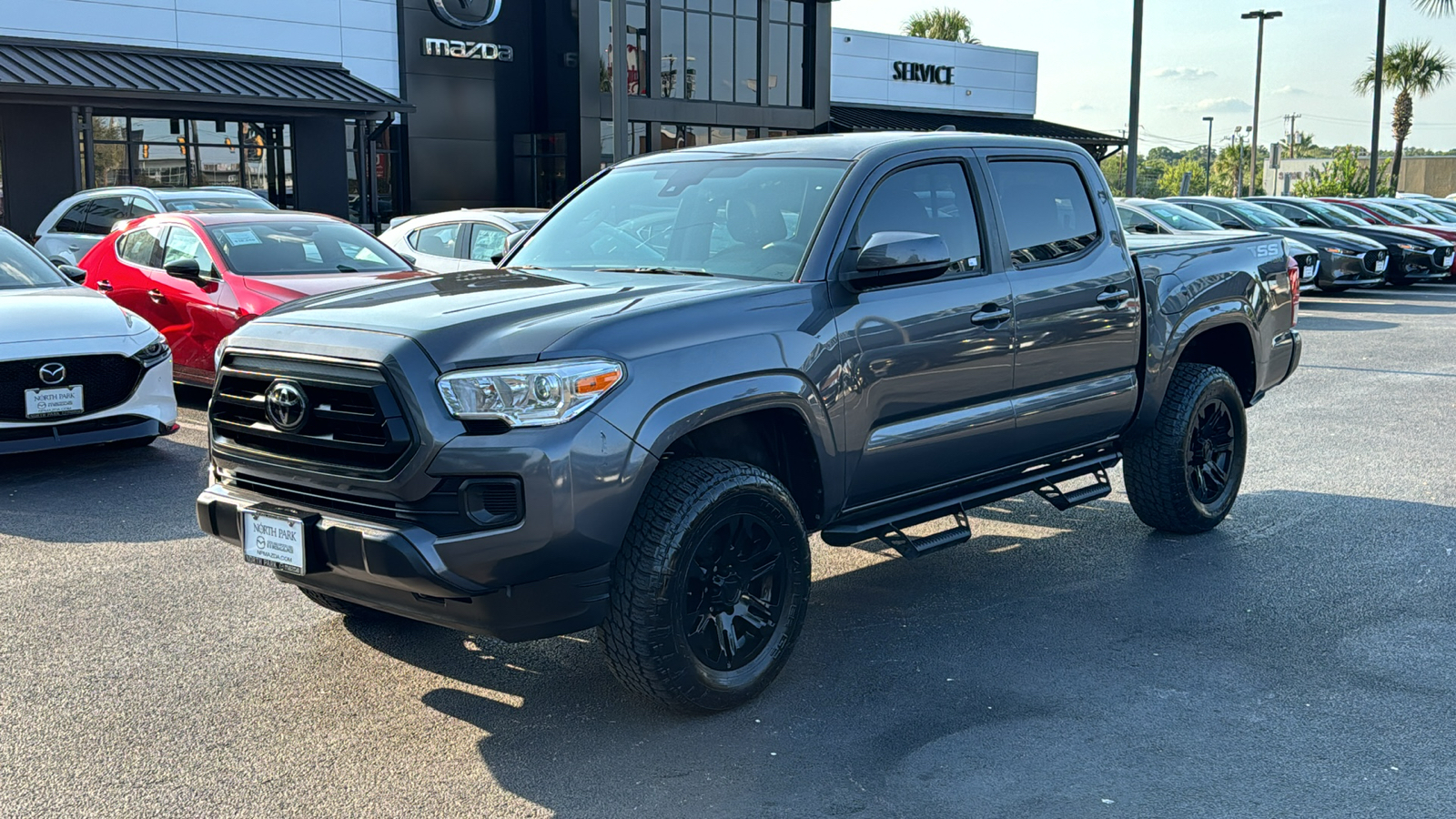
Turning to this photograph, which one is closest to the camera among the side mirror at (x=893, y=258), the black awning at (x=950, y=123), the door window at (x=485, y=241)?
the side mirror at (x=893, y=258)

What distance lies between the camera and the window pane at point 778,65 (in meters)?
37.6

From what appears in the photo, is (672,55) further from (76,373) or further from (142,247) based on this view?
(76,373)

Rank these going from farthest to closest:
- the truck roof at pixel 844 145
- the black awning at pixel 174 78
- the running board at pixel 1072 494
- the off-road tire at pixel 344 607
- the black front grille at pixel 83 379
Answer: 1. the black awning at pixel 174 78
2. the black front grille at pixel 83 379
3. the running board at pixel 1072 494
4. the truck roof at pixel 844 145
5. the off-road tire at pixel 344 607

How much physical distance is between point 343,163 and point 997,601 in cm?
2574

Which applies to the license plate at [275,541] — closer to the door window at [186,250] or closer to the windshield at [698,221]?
the windshield at [698,221]

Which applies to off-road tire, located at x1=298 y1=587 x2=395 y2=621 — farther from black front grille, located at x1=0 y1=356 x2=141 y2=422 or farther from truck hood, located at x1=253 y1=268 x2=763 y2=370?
black front grille, located at x1=0 y1=356 x2=141 y2=422

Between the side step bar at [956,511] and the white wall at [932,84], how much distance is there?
1417 inches

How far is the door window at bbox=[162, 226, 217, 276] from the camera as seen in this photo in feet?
33.2

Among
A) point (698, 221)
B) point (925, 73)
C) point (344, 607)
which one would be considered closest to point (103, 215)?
point (344, 607)

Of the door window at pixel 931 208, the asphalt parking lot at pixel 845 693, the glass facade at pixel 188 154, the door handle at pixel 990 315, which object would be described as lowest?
the asphalt parking lot at pixel 845 693

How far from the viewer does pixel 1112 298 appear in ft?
19.3

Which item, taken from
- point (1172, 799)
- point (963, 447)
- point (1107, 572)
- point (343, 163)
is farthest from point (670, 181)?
point (343, 163)

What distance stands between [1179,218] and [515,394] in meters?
16.7

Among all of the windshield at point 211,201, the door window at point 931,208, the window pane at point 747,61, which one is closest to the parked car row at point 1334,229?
the windshield at point 211,201
